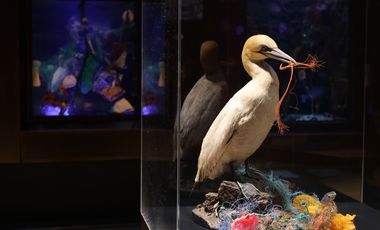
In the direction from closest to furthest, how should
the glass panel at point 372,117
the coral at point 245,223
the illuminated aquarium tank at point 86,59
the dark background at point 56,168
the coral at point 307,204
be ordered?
the coral at point 245,223 < the coral at point 307,204 < the glass panel at point 372,117 < the dark background at point 56,168 < the illuminated aquarium tank at point 86,59

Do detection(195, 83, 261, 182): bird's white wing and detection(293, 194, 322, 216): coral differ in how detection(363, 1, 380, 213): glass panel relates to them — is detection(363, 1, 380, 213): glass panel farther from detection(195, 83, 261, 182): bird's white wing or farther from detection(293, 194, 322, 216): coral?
detection(195, 83, 261, 182): bird's white wing

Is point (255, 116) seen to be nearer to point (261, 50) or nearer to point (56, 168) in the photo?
point (261, 50)

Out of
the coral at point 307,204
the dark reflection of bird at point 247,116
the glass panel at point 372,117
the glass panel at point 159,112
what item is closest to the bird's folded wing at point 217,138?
the dark reflection of bird at point 247,116

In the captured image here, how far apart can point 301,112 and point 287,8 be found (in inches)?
12.5

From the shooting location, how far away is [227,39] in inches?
61.9

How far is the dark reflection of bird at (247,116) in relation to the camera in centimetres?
160

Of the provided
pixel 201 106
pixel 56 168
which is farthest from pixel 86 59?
pixel 201 106

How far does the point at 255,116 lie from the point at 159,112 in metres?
0.31

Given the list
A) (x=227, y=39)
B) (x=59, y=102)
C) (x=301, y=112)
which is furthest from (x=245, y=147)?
(x=59, y=102)

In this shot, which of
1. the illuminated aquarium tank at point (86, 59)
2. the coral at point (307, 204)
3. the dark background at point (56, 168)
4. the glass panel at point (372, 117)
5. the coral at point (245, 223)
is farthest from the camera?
the illuminated aquarium tank at point (86, 59)

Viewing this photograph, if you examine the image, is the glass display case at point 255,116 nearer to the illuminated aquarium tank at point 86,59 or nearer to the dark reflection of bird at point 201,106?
the dark reflection of bird at point 201,106

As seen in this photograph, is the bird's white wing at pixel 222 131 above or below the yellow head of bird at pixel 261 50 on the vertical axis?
below

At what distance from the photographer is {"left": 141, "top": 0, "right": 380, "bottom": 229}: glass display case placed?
1.55m

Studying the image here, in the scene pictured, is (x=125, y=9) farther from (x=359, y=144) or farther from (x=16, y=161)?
(x=359, y=144)
